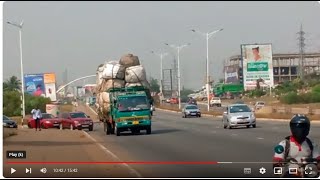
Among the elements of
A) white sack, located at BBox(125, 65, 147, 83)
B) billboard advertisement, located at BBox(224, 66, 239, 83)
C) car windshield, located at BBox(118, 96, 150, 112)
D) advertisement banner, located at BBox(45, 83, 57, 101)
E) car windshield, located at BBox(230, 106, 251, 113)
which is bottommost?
car windshield, located at BBox(230, 106, 251, 113)

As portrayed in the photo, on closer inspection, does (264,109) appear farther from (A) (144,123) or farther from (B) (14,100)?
(A) (144,123)

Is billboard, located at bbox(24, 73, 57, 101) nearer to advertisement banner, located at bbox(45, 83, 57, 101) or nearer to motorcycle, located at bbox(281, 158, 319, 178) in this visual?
advertisement banner, located at bbox(45, 83, 57, 101)

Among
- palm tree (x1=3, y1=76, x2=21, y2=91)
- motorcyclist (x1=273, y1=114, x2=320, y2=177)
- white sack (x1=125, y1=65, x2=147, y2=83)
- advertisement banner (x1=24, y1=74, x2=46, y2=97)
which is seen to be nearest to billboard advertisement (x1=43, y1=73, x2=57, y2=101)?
advertisement banner (x1=24, y1=74, x2=46, y2=97)

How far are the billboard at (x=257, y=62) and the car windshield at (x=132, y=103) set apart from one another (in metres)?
55.0

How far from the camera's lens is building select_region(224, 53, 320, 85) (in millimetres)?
129250

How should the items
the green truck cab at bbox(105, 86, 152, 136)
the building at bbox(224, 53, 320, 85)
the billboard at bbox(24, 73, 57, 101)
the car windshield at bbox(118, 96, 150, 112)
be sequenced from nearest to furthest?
the green truck cab at bbox(105, 86, 152, 136)
the car windshield at bbox(118, 96, 150, 112)
the billboard at bbox(24, 73, 57, 101)
the building at bbox(224, 53, 320, 85)

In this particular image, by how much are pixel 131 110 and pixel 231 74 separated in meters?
115

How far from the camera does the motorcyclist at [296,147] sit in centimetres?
695

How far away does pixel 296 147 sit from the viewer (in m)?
7.06

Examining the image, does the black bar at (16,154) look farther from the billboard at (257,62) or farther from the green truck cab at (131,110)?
the billboard at (257,62)

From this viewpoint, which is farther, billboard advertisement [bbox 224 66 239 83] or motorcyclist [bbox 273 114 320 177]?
billboard advertisement [bbox 224 66 239 83]

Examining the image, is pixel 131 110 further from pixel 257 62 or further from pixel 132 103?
pixel 257 62

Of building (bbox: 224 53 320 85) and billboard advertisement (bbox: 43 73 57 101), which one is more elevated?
building (bbox: 224 53 320 85)

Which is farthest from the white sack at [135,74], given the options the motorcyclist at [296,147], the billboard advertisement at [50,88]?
the billboard advertisement at [50,88]
